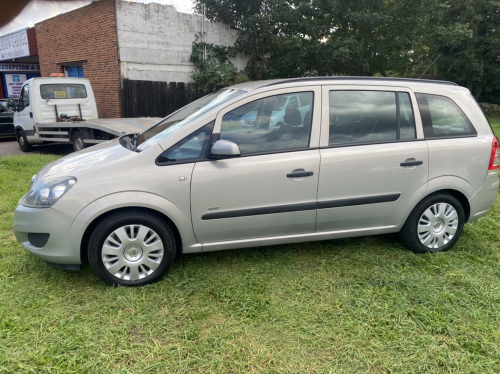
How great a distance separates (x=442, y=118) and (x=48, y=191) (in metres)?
3.60

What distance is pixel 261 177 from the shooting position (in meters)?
3.26

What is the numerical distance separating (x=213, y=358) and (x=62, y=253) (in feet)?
4.96

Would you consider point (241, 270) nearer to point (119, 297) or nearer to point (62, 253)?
point (119, 297)

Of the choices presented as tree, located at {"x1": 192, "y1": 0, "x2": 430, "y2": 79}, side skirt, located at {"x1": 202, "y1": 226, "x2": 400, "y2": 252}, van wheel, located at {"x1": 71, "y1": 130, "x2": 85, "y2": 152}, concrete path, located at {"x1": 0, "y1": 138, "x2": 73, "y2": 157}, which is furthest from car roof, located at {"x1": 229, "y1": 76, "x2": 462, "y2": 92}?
tree, located at {"x1": 192, "y1": 0, "x2": 430, "y2": 79}

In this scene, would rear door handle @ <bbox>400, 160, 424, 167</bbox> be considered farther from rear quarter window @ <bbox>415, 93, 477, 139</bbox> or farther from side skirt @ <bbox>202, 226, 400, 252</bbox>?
side skirt @ <bbox>202, 226, 400, 252</bbox>

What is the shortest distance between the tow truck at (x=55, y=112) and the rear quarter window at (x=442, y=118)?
6412mm

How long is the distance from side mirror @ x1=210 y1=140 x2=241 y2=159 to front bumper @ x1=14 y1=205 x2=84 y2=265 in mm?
1195

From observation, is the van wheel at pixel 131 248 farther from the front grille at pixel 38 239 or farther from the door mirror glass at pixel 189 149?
the door mirror glass at pixel 189 149

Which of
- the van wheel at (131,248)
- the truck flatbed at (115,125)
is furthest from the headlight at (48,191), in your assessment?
the truck flatbed at (115,125)

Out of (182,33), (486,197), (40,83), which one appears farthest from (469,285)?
(182,33)

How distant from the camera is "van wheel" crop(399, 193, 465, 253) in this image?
12.4 ft

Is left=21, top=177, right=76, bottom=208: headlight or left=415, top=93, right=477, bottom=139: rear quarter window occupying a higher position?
left=415, top=93, right=477, bottom=139: rear quarter window

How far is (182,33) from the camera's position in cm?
1427

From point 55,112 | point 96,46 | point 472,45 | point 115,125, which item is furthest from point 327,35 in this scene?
point 115,125
